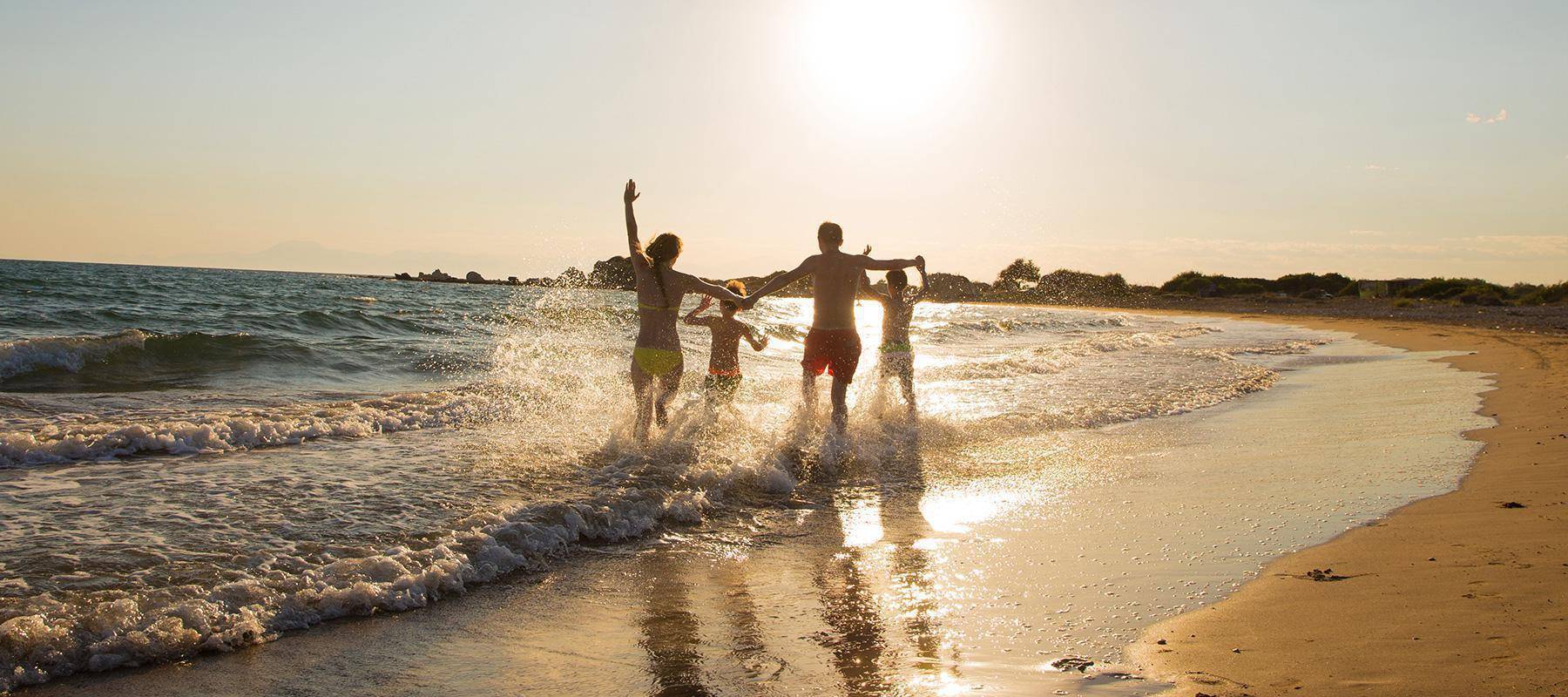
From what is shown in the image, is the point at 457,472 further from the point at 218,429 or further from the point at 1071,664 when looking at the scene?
the point at 1071,664

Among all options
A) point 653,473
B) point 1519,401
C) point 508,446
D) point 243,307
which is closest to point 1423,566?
point 653,473

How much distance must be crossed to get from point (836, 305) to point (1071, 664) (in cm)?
530

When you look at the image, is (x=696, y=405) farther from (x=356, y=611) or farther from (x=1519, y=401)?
(x=1519, y=401)

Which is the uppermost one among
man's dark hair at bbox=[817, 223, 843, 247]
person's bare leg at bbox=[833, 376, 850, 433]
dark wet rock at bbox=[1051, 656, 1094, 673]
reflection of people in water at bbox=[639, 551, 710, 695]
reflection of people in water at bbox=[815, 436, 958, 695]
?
man's dark hair at bbox=[817, 223, 843, 247]

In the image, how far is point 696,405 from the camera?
8.55 metres

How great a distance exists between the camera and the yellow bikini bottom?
7551 mm

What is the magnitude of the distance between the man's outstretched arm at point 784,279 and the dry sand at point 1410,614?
450cm

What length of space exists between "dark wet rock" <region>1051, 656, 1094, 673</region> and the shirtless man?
4.92m

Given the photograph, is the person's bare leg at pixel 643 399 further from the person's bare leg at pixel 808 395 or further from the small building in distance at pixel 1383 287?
the small building in distance at pixel 1383 287

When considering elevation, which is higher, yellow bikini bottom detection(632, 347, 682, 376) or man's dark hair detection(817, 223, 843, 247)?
man's dark hair detection(817, 223, 843, 247)

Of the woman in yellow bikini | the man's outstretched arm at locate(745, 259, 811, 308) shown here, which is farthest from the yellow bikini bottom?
the man's outstretched arm at locate(745, 259, 811, 308)

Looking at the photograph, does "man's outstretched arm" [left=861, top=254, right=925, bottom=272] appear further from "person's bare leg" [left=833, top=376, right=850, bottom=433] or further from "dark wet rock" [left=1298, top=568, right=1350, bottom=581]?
"dark wet rock" [left=1298, top=568, right=1350, bottom=581]

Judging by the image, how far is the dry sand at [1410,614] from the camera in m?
2.87

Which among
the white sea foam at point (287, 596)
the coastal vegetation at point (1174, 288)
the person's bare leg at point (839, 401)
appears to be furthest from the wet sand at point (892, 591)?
the coastal vegetation at point (1174, 288)
